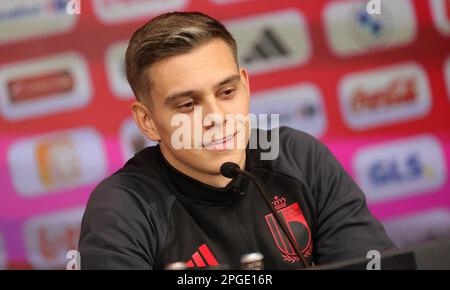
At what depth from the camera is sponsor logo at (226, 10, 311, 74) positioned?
8.79 ft

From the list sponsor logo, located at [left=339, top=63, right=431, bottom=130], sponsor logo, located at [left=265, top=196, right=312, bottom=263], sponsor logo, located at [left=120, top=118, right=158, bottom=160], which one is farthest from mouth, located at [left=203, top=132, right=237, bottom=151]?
sponsor logo, located at [left=339, top=63, right=431, bottom=130]

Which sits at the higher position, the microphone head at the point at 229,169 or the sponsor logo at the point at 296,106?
the sponsor logo at the point at 296,106

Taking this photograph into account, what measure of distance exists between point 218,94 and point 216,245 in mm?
341

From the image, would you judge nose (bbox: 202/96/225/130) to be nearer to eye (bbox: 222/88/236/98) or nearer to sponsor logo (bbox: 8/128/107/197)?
eye (bbox: 222/88/236/98)

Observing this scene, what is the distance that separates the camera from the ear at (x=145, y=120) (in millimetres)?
1651

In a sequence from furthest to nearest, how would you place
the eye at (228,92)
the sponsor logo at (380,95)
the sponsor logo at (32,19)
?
1. the sponsor logo at (380,95)
2. the sponsor logo at (32,19)
3. the eye at (228,92)

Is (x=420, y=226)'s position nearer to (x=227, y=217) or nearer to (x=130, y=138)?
(x=130, y=138)

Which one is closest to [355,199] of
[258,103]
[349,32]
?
[258,103]

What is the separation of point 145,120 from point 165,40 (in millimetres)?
223

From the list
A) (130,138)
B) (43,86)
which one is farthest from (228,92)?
(43,86)

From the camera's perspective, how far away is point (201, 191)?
1.61 metres

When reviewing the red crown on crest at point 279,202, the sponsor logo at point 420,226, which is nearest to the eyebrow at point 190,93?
the red crown on crest at point 279,202

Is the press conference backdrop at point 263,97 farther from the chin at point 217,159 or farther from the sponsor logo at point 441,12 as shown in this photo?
the chin at point 217,159

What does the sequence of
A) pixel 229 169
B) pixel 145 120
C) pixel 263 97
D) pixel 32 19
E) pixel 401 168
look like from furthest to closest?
pixel 401 168, pixel 263 97, pixel 32 19, pixel 145 120, pixel 229 169
